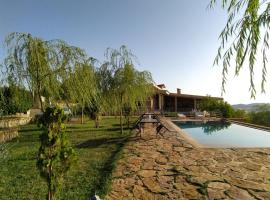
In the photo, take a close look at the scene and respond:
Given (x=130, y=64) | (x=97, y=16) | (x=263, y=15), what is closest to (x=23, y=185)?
(x=263, y=15)

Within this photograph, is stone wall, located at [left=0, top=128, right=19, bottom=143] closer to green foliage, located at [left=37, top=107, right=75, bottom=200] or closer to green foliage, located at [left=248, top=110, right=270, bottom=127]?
green foliage, located at [left=37, top=107, right=75, bottom=200]

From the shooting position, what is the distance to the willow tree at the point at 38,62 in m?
6.15

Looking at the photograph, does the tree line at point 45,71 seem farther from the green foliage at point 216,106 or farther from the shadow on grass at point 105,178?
the green foliage at point 216,106

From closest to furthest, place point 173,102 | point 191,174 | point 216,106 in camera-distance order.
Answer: point 191,174 → point 216,106 → point 173,102

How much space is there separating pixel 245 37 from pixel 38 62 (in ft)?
15.8

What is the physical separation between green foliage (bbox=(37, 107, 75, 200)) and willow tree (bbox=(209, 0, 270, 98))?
2.48 m

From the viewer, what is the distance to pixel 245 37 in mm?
3240

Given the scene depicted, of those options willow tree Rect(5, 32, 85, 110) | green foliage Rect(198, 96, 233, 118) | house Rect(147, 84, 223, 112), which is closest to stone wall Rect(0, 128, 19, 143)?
willow tree Rect(5, 32, 85, 110)

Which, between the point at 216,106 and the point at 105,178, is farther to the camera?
the point at 216,106

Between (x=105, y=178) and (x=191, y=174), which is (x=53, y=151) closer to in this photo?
(x=105, y=178)

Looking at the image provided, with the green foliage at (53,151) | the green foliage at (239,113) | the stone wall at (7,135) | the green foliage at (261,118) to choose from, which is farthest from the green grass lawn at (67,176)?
the green foliage at (239,113)

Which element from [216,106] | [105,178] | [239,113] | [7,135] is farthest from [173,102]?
[105,178]

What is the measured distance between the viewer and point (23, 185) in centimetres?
510

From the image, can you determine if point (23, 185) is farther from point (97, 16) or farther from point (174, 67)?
point (174, 67)
